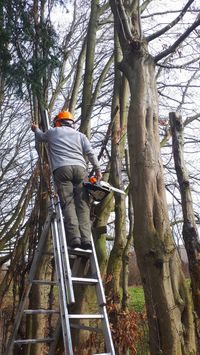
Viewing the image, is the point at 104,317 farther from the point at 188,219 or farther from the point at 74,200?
the point at 74,200

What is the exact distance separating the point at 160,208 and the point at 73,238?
0.91m

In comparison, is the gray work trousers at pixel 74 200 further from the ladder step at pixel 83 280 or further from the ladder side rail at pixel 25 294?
the ladder step at pixel 83 280

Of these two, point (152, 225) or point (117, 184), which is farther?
point (117, 184)

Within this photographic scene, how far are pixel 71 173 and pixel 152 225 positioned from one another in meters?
1.15

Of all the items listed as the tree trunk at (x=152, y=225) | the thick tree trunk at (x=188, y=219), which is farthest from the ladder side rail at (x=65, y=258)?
the thick tree trunk at (x=188, y=219)

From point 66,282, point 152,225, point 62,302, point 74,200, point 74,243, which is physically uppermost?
point 74,200

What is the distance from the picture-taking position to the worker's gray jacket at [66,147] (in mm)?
4609

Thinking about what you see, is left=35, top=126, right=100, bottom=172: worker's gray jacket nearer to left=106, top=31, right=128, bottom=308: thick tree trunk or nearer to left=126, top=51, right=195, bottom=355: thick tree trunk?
left=126, top=51, right=195, bottom=355: thick tree trunk

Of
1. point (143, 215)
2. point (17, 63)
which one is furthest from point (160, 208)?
point (17, 63)

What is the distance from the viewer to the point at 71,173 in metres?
4.52

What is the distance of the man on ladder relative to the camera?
13.7 feet

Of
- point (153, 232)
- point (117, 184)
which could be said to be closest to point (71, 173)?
point (153, 232)

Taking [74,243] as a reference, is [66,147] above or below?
above

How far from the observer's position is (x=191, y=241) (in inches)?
151
